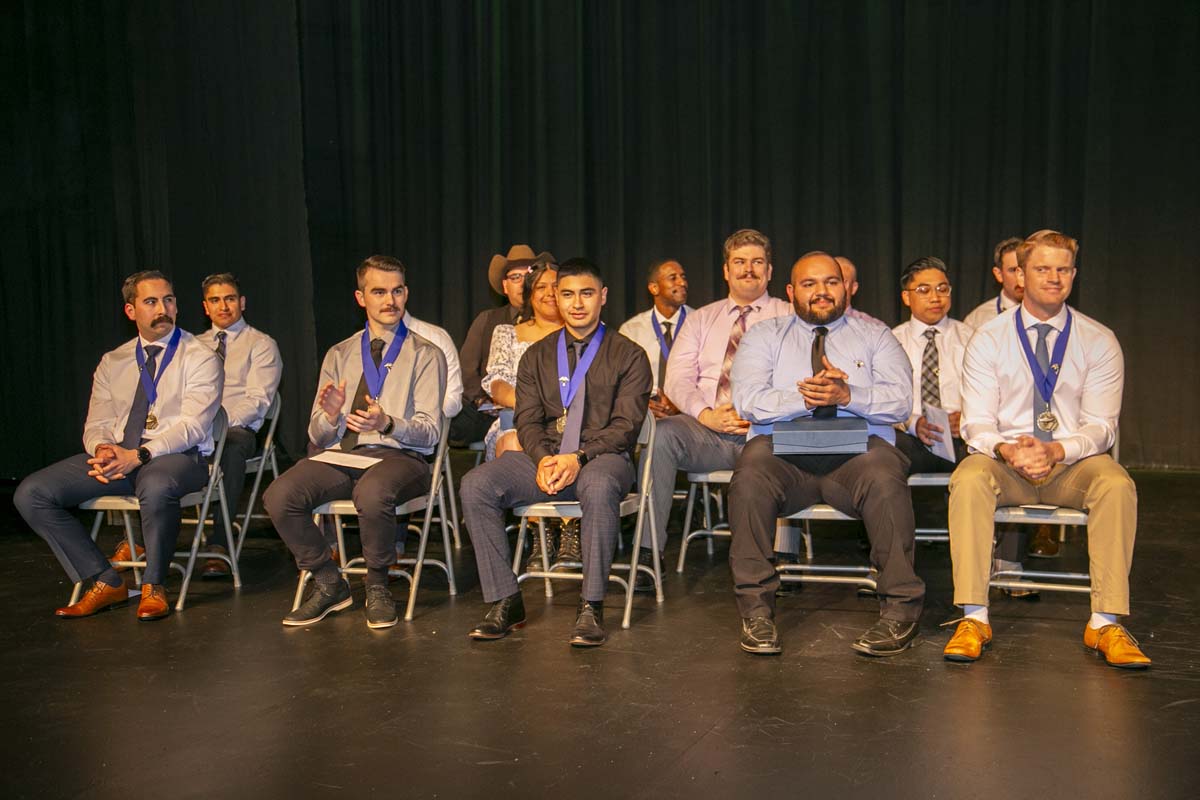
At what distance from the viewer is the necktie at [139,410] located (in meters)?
4.74

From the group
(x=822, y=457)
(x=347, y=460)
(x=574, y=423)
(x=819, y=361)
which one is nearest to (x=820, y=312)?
(x=819, y=361)

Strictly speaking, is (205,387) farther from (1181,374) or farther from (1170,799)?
(1181,374)

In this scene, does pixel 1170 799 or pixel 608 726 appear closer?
pixel 1170 799

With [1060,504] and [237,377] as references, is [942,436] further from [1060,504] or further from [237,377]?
[237,377]

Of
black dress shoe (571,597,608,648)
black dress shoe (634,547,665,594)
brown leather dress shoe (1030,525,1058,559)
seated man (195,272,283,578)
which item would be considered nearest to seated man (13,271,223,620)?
seated man (195,272,283,578)

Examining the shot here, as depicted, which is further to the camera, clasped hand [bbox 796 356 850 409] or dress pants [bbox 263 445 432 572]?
dress pants [bbox 263 445 432 572]

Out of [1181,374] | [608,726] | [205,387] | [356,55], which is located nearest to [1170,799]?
[608,726]

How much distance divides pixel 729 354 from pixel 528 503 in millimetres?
1336

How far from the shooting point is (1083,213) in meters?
7.44

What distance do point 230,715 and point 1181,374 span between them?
21.0 ft

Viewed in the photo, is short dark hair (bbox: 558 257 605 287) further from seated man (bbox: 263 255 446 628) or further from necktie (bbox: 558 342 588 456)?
seated man (bbox: 263 255 446 628)

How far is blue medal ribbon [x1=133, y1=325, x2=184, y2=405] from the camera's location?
15.8 ft

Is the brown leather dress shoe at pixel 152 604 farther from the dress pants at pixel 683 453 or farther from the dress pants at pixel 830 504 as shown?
the dress pants at pixel 830 504

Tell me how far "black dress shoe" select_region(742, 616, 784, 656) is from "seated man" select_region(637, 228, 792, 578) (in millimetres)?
960
